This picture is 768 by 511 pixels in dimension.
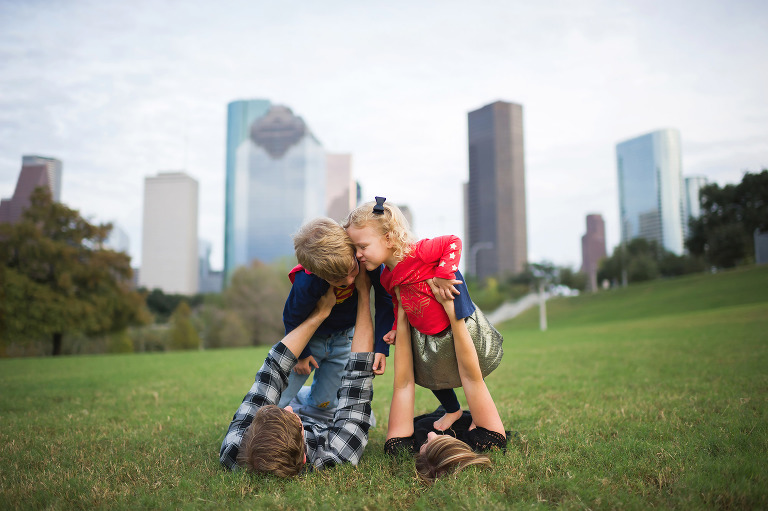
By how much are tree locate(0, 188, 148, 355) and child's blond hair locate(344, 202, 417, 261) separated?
24607 mm

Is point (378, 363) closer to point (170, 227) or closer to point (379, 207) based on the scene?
point (379, 207)

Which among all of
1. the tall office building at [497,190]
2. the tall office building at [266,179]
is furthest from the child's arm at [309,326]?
the tall office building at [266,179]

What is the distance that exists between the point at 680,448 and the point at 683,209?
14131cm

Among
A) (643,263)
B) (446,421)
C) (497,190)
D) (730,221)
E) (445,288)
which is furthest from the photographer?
(497,190)

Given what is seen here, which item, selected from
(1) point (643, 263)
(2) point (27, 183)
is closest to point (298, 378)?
(2) point (27, 183)

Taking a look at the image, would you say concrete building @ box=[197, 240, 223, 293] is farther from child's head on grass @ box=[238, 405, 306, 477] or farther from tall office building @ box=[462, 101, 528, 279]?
child's head on grass @ box=[238, 405, 306, 477]

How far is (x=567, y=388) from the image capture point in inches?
227

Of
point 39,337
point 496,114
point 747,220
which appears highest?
point 496,114

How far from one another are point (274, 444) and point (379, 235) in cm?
139

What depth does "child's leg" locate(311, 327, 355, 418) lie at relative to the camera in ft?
12.5

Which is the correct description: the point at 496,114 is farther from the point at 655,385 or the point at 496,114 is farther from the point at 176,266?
the point at 655,385

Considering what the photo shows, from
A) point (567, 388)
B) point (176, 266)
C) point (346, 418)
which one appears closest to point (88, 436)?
point (346, 418)

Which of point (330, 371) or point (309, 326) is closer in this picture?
point (309, 326)

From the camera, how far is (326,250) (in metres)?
2.94
